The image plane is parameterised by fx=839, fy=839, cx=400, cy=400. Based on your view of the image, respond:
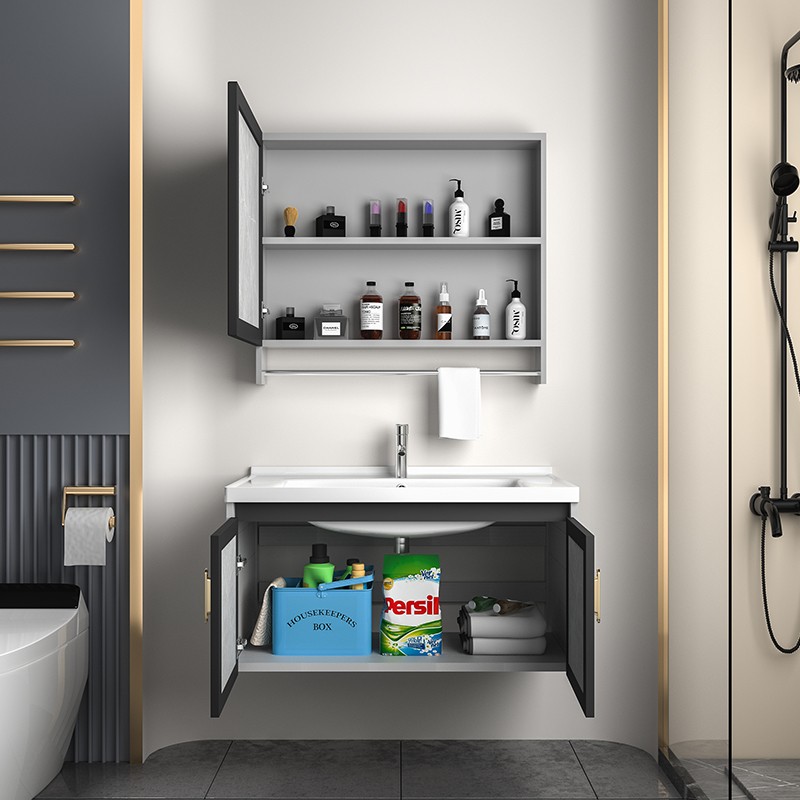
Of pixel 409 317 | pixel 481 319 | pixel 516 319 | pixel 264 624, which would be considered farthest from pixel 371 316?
pixel 264 624

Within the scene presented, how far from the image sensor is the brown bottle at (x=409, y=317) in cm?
263

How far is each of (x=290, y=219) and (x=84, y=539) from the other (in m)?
1.16

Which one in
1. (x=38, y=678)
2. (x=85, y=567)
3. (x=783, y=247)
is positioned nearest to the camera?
(x=783, y=247)

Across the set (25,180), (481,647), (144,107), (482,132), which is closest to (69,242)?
(25,180)

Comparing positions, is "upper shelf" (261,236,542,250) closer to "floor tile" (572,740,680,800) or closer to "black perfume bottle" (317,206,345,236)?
"black perfume bottle" (317,206,345,236)

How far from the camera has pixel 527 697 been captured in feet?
8.90

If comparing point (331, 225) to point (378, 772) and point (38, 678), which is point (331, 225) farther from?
point (378, 772)

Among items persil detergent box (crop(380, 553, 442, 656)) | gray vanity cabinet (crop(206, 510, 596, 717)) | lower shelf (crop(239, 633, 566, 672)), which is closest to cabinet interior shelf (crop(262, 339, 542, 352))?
gray vanity cabinet (crop(206, 510, 596, 717))

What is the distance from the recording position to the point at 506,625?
95.2 inches

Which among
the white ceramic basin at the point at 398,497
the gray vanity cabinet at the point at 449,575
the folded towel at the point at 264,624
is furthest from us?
the folded towel at the point at 264,624

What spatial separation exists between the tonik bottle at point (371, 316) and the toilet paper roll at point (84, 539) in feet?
3.21

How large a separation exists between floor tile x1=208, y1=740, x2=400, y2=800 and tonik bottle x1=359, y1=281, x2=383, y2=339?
1.30 meters

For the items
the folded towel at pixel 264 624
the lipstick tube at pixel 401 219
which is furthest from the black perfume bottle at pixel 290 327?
the folded towel at pixel 264 624

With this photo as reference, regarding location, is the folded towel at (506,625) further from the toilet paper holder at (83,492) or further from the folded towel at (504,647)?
the toilet paper holder at (83,492)
